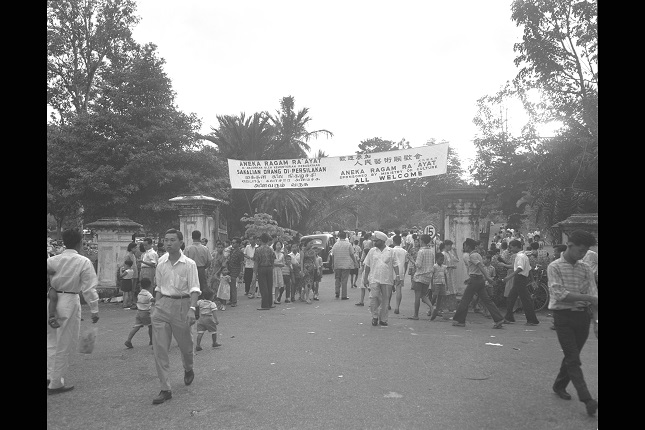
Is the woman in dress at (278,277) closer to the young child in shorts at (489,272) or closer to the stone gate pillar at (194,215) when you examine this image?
the stone gate pillar at (194,215)

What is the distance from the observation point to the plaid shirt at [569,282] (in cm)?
520

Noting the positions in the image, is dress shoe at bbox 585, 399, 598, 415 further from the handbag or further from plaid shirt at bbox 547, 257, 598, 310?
the handbag

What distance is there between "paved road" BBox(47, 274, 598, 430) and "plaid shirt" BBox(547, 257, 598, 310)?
97 centimetres

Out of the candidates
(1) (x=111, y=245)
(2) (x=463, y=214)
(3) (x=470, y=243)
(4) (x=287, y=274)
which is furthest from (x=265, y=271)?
(2) (x=463, y=214)

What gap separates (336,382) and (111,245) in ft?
32.6

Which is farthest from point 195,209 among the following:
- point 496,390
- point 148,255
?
point 496,390

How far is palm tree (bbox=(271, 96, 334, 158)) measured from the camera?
32312mm

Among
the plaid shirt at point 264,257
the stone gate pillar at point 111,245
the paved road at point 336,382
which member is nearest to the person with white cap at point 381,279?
the paved road at point 336,382

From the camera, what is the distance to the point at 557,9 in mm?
16438

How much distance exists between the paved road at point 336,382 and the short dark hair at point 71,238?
1.56m

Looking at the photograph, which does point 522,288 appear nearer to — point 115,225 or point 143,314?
point 143,314

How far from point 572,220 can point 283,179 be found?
820 centimetres

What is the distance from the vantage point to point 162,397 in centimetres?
539

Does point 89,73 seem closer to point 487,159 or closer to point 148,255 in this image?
point 148,255
